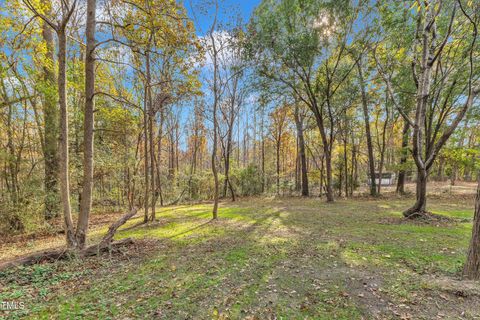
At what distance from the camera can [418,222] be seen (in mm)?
6480

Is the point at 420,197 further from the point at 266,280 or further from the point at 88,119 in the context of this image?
the point at 88,119

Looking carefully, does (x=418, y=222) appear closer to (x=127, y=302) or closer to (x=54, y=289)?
(x=127, y=302)

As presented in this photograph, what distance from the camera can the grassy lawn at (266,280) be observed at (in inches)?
103

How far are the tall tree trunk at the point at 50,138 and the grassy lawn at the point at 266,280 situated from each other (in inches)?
183

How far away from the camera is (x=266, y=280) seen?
3.37 meters

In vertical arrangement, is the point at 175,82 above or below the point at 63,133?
above

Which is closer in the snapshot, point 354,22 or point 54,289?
point 54,289

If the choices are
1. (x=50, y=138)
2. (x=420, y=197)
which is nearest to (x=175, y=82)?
(x=50, y=138)

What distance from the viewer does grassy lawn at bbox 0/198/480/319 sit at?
2623mm

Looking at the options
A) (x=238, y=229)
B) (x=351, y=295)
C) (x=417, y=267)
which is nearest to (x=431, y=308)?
(x=351, y=295)

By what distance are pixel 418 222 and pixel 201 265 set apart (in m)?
6.76

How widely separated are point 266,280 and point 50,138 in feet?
32.5

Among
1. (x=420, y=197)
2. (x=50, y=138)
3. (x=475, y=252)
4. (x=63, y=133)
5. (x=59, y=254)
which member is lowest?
(x=59, y=254)

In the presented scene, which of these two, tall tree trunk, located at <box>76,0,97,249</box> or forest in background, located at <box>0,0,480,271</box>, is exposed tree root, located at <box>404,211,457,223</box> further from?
tall tree trunk, located at <box>76,0,97,249</box>
